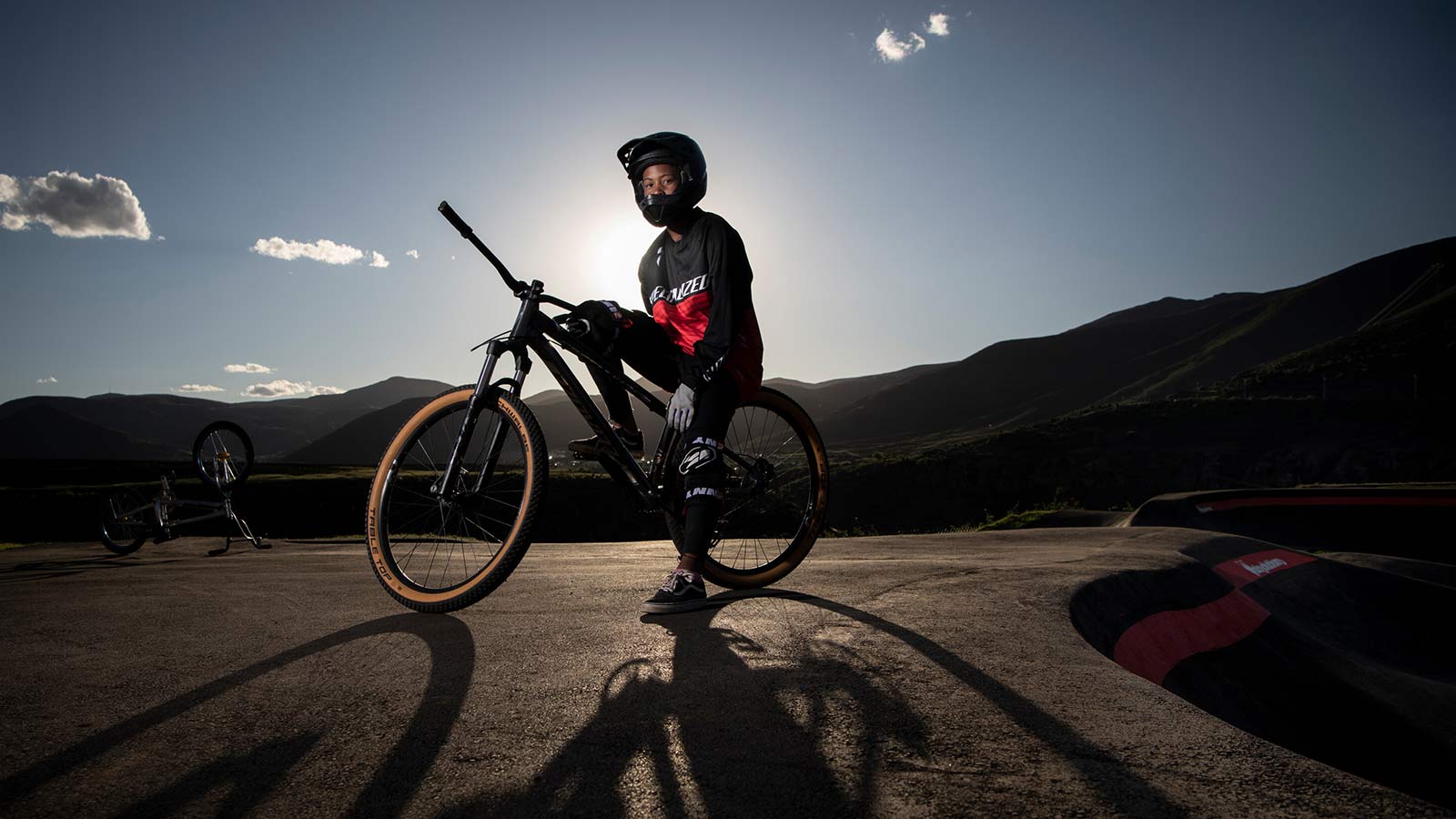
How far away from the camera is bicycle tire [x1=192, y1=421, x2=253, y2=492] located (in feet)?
29.7

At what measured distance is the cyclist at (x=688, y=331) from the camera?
12.5 ft

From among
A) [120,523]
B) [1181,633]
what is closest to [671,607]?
[1181,633]

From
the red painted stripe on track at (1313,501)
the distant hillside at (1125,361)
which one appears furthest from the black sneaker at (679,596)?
the distant hillside at (1125,361)

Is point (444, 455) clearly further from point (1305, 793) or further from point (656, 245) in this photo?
point (1305, 793)

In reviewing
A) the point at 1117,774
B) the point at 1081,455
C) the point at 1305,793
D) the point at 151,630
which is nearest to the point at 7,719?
the point at 151,630

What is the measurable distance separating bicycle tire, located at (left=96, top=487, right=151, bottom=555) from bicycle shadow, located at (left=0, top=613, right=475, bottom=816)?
29.2 ft

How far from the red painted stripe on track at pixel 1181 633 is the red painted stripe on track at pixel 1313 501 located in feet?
38.1

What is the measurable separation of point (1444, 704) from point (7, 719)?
8353 millimetres

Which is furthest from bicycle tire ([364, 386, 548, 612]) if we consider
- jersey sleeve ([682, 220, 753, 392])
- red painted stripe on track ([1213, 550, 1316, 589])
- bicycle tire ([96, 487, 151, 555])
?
bicycle tire ([96, 487, 151, 555])

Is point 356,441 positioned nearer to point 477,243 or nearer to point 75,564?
point 75,564

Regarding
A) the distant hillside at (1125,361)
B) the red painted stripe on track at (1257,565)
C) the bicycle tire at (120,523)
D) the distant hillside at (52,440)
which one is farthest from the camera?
the distant hillside at (52,440)

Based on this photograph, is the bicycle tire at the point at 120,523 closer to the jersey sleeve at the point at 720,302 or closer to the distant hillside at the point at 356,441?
the jersey sleeve at the point at 720,302

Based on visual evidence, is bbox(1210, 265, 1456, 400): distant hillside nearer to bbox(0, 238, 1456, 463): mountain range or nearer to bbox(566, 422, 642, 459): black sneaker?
bbox(0, 238, 1456, 463): mountain range

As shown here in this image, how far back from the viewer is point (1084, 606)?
12.1 feet
